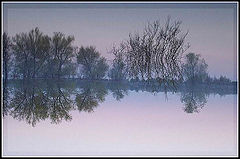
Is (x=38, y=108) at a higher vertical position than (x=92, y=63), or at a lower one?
lower

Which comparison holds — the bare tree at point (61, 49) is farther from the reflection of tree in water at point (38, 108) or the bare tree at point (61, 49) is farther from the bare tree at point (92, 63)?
the reflection of tree in water at point (38, 108)

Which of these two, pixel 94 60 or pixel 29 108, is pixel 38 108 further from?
pixel 94 60

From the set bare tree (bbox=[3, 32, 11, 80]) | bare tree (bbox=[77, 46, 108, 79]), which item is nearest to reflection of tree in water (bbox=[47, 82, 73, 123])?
bare tree (bbox=[3, 32, 11, 80])

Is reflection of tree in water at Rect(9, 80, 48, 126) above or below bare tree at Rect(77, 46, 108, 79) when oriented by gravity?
below

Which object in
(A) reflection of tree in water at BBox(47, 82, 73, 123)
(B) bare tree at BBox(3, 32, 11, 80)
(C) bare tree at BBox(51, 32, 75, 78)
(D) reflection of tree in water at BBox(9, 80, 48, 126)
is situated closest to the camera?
(D) reflection of tree in water at BBox(9, 80, 48, 126)

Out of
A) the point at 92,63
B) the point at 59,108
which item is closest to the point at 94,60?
the point at 92,63

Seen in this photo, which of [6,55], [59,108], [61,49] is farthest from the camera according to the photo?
[61,49]

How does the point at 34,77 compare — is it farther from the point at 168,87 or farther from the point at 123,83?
the point at 168,87

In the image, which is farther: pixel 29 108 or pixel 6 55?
pixel 6 55

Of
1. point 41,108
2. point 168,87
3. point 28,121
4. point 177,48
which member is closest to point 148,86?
point 168,87

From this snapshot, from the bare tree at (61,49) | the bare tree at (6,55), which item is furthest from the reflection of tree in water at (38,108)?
the bare tree at (61,49)

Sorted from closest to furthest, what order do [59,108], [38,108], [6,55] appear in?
[38,108]
[59,108]
[6,55]

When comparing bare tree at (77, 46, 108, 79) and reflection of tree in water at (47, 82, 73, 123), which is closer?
reflection of tree in water at (47, 82, 73, 123)

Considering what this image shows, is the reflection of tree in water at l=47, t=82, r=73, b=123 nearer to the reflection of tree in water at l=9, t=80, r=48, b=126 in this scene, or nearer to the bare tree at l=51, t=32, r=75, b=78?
the reflection of tree in water at l=9, t=80, r=48, b=126
